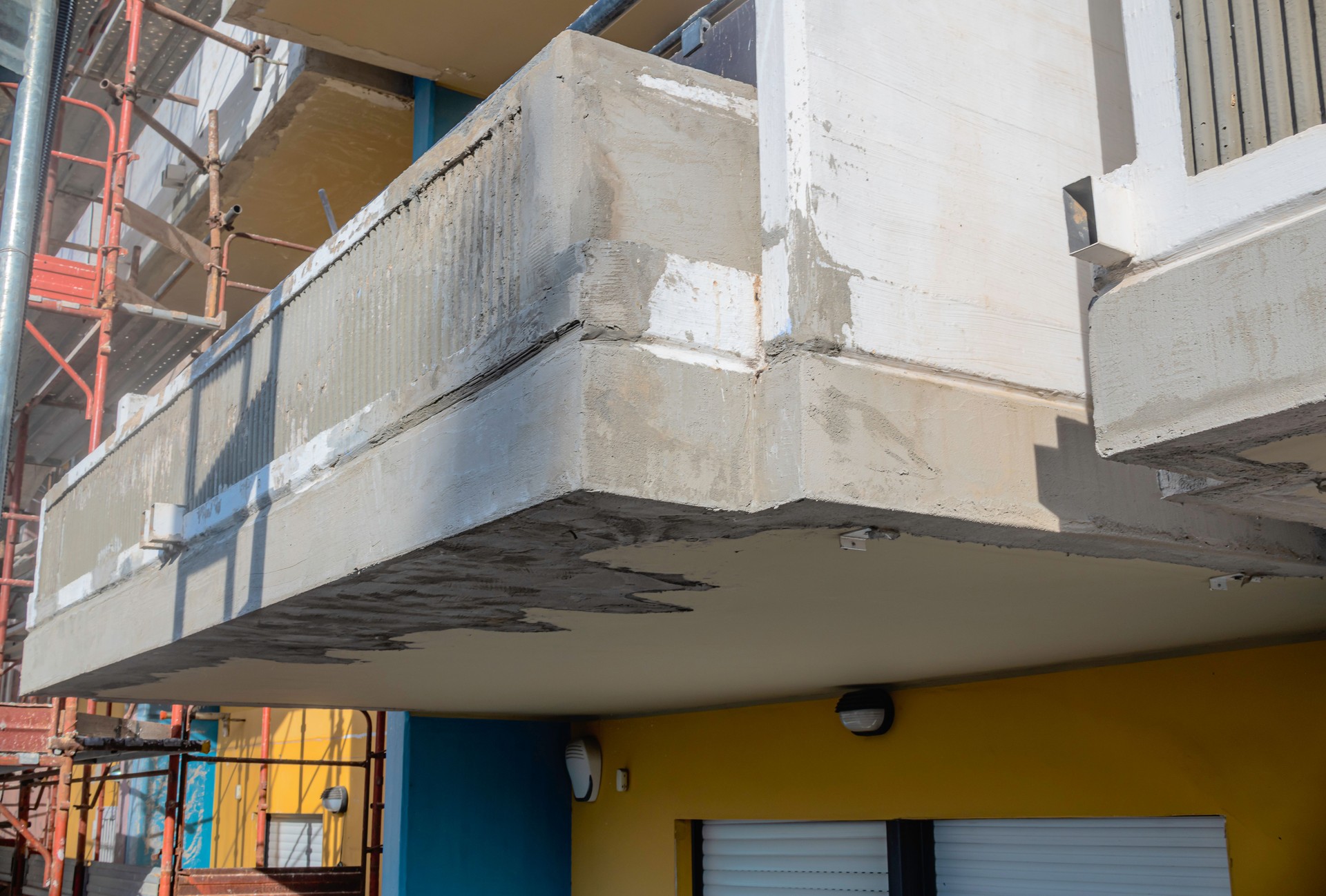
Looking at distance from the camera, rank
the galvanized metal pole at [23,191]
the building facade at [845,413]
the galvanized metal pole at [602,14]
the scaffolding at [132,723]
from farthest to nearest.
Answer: the scaffolding at [132,723] → the galvanized metal pole at [602,14] → the galvanized metal pole at [23,191] → the building facade at [845,413]

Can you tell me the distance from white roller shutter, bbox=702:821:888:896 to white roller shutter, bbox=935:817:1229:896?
18.3 inches

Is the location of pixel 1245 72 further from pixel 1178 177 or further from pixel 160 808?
pixel 160 808

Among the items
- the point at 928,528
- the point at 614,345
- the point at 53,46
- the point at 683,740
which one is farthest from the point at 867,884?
the point at 53,46

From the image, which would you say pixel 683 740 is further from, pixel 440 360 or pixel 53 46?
pixel 53 46

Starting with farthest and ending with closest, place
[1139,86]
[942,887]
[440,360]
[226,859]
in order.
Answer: [226,859]
[942,887]
[440,360]
[1139,86]

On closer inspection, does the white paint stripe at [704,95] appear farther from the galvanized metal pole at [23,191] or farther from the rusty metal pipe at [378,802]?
the rusty metal pipe at [378,802]

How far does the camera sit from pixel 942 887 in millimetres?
6777

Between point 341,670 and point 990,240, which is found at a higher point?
point 990,240

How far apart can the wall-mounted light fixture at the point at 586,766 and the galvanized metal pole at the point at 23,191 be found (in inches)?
245

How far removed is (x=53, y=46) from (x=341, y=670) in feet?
11.4

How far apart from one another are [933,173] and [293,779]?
10418mm

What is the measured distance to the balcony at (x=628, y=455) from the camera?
3061 mm

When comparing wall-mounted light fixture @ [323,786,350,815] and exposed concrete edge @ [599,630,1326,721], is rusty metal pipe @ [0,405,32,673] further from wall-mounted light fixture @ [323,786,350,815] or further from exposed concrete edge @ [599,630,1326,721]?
exposed concrete edge @ [599,630,1326,721]

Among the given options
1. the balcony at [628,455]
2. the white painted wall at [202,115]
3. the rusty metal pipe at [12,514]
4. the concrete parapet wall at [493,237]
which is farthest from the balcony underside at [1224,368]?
the rusty metal pipe at [12,514]
